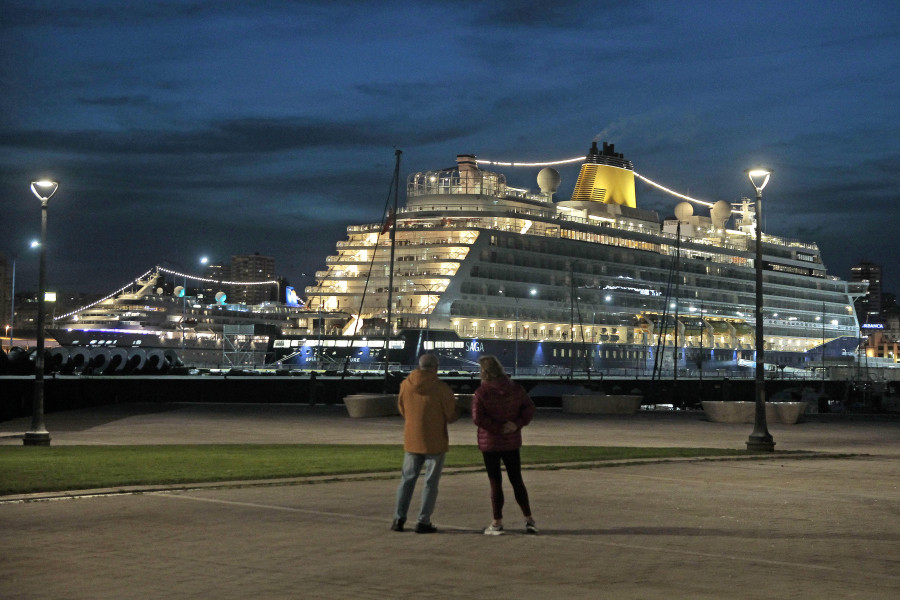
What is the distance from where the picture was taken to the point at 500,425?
35.7 feet

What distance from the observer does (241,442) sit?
24.0 metres

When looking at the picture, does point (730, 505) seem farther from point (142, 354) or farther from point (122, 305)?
point (122, 305)

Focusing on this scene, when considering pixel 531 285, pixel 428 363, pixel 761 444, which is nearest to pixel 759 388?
pixel 761 444

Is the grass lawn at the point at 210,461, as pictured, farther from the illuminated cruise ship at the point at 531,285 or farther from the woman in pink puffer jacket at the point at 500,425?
the illuminated cruise ship at the point at 531,285

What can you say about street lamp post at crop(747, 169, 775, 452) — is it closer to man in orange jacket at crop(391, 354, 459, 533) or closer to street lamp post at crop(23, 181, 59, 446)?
man in orange jacket at crop(391, 354, 459, 533)

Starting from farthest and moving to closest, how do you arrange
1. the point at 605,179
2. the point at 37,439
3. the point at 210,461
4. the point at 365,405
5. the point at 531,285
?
1. the point at 605,179
2. the point at 531,285
3. the point at 365,405
4. the point at 37,439
5. the point at 210,461

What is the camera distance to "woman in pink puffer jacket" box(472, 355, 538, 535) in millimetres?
10789

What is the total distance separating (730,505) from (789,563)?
4.03 metres

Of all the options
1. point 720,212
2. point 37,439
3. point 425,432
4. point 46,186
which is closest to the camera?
point 425,432

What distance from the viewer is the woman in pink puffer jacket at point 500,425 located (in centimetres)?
1079

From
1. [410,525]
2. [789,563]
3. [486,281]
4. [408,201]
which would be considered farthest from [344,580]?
[408,201]

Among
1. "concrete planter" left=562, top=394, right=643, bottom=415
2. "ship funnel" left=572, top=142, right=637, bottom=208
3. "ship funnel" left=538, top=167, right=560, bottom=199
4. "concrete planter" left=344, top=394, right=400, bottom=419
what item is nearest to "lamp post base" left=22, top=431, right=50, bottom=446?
"concrete planter" left=344, top=394, right=400, bottom=419

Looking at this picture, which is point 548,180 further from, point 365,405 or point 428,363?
point 428,363

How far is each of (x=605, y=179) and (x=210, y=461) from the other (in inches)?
3647
